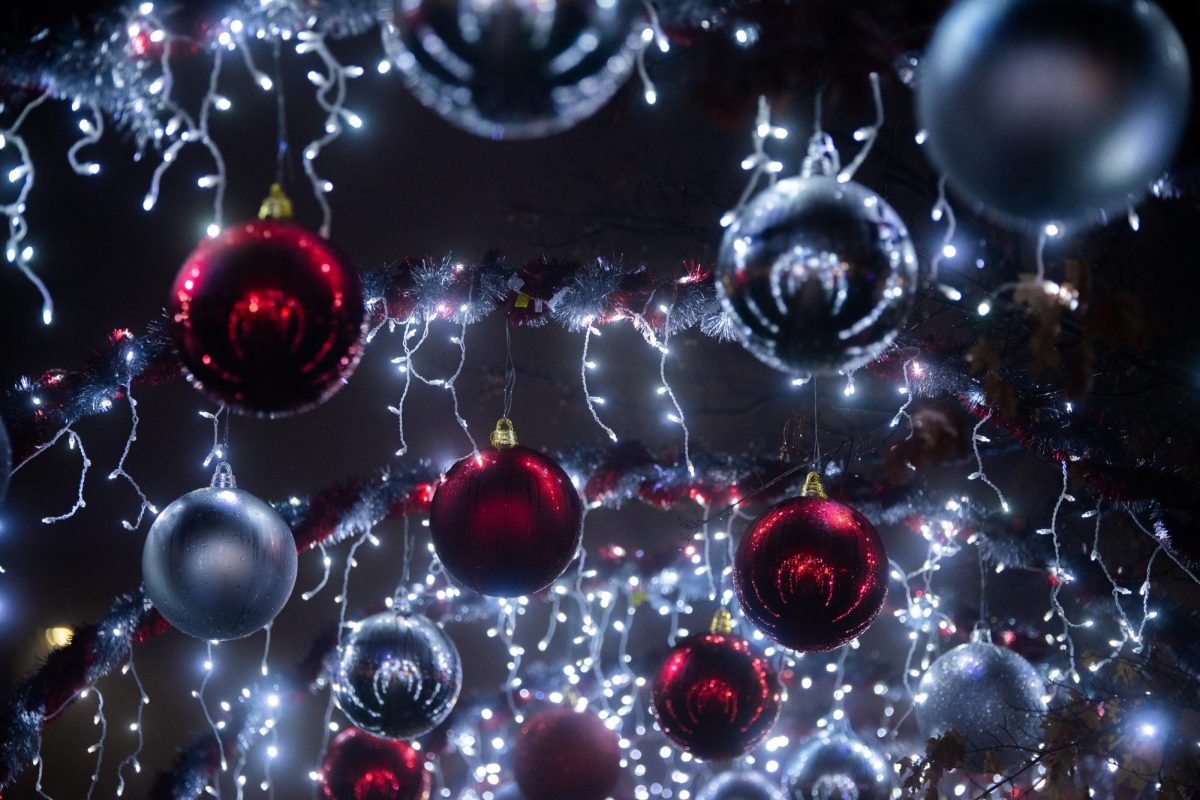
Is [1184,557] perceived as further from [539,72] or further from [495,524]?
[539,72]

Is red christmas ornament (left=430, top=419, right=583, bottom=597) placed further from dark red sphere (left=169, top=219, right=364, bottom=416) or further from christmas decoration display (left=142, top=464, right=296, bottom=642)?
dark red sphere (left=169, top=219, right=364, bottom=416)

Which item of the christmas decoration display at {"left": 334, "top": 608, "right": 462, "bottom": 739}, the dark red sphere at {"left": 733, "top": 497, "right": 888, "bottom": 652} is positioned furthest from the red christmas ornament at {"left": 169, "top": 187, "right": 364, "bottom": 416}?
the christmas decoration display at {"left": 334, "top": 608, "right": 462, "bottom": 739}

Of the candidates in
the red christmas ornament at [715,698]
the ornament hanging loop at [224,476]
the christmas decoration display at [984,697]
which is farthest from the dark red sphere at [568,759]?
the ornament hanging loop at [224,476]

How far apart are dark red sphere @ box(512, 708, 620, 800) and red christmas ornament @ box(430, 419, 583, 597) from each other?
1.34m

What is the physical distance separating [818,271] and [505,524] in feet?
3.76

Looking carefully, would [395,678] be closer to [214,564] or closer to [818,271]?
[214,564]

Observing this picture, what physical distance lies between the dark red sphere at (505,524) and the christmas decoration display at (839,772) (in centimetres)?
181

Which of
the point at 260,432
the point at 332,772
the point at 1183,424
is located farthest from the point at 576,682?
the point at 1183,424

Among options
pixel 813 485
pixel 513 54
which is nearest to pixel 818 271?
pixel 513 54

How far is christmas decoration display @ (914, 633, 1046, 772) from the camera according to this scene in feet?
10.5

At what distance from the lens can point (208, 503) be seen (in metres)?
2.78

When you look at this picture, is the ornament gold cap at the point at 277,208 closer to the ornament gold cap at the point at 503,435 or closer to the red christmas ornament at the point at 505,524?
the red christmas ornament at the point at 505,524

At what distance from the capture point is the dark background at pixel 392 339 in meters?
4.76

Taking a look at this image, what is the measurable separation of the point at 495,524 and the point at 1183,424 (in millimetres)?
2673
